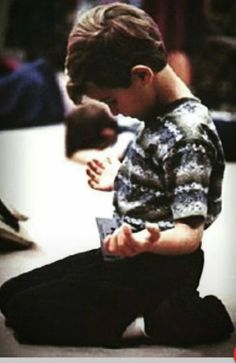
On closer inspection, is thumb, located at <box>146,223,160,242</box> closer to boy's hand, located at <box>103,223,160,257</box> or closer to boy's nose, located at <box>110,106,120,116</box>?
boy's hand, located at <box>103,223,160,257</box>

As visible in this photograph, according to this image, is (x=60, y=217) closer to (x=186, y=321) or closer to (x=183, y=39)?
(x=186, y=321)

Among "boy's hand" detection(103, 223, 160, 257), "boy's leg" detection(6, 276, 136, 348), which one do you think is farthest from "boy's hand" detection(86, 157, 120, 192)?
"boy's leg" detection(6, 276, 136, 348)

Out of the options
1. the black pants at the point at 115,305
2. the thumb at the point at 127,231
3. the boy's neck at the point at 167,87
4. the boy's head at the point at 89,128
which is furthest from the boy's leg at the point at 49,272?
the boy's neck at the point at 167,87

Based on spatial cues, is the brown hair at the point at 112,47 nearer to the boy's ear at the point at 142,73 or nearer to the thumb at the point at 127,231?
the boy's ear at the point at 142,73

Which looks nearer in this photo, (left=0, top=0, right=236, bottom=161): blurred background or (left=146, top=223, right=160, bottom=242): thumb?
(left=146, top=223, right=160, bottom=242): thumb

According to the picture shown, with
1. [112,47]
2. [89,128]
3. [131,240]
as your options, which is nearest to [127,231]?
[131,240]

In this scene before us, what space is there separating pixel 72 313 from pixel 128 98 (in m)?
0.53

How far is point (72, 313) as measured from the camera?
1.63 meters

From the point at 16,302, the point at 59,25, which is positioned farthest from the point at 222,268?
the point at 59,25

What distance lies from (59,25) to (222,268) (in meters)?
0.72

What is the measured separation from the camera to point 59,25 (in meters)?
1.72

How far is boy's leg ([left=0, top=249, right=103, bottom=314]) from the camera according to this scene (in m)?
1.66

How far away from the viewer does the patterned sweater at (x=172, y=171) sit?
160 cm

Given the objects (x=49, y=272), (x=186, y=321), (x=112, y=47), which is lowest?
(x=186, y=321)
